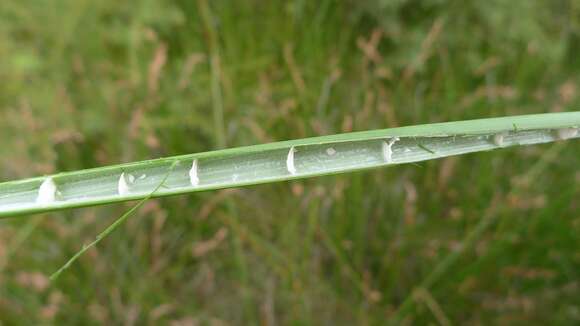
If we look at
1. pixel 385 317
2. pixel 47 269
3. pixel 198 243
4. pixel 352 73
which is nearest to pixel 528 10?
pixel 352 73

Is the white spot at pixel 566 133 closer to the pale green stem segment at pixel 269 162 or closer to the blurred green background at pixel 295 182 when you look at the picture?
the pale green stem segment at pixel 269 162

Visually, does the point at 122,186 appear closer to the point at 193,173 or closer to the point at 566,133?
the point at 193,173

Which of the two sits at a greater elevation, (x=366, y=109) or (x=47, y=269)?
(x=366, y=109)

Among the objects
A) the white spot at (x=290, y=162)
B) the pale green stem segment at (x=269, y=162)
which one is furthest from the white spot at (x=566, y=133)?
the white spot at (x=290, y=162)

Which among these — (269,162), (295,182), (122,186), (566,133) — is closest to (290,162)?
(269,162)

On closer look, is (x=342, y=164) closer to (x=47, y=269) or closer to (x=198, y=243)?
(x=198, y=243)

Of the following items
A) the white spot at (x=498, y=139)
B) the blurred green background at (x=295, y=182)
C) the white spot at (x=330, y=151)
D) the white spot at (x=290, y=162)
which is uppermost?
the blurred green background at (x=295, y=182)

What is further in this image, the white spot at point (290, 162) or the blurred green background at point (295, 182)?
the blurred green background at point (295, 182)
